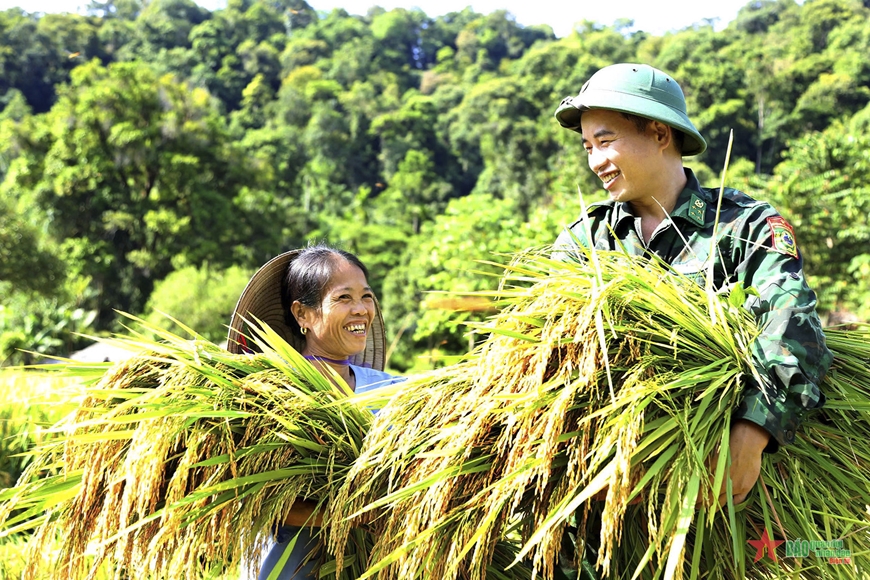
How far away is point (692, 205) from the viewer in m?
2.12

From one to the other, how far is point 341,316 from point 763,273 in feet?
4.50

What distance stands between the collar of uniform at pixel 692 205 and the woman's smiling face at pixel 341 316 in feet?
3.51

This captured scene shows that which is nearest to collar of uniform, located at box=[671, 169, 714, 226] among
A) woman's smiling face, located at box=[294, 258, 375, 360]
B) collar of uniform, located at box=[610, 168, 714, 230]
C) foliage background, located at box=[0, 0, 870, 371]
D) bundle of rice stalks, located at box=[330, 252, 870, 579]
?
collar of uniform, located at box=[610, 168, 714, 230]

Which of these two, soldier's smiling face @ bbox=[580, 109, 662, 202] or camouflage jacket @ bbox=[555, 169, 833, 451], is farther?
soldier's smiling face @ bbox=[580, 109, 662, 202]

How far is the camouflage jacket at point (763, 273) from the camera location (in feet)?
5.31

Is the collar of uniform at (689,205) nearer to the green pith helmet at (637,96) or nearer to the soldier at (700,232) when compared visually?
the soldier at (700,232)

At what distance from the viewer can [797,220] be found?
15695mm

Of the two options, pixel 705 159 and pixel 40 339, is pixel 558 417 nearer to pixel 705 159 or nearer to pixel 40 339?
pixel 40 339

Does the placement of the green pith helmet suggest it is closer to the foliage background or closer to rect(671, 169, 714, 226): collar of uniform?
rect(671, 169, 714, 226): collar of uniform

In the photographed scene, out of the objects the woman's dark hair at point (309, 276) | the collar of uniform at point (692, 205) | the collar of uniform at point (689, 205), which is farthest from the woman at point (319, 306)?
the collar of uniform at point (692, 205)

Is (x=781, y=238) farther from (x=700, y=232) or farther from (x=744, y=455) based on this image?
(x=744, y=455)

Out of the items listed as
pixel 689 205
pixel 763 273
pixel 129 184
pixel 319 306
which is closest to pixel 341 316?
pixel 319 306

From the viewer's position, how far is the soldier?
1.62 m

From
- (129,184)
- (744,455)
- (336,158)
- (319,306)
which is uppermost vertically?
(319,306)
